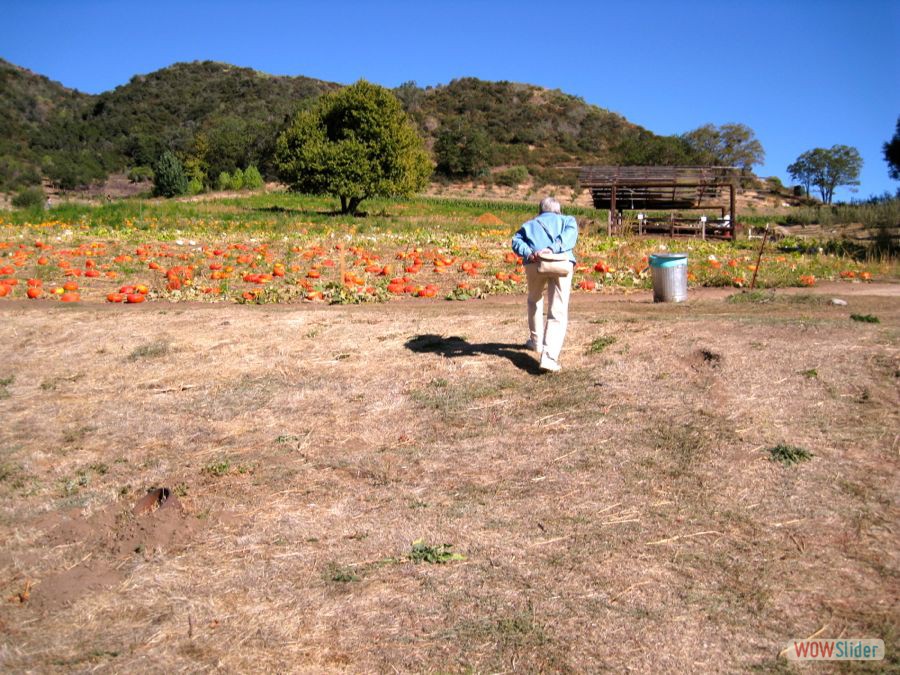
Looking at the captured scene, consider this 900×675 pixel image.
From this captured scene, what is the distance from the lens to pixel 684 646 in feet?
12.1

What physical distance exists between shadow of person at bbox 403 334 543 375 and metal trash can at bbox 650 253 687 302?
3.47 m

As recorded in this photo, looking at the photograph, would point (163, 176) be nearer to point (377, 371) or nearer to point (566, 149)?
point (566, 149)

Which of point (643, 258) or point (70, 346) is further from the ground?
point (643, 258)

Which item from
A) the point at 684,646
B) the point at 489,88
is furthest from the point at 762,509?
the point at 489,88

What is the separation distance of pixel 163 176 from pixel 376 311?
48.2 m

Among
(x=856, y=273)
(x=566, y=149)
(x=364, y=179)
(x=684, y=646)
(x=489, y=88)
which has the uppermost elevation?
(x=489, y=88)

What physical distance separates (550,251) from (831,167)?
79.1 metres

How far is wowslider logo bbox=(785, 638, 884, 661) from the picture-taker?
11.6ft

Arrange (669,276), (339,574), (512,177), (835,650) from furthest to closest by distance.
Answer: (512,177) → (669,276) → (339,574) → (835,650)

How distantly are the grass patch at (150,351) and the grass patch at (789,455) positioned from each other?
22.5 ft

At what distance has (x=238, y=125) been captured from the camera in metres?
80.2

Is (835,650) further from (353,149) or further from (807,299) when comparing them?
(353,149)

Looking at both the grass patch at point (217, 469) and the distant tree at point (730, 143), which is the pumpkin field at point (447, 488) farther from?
the distant tree at point (730, 143)

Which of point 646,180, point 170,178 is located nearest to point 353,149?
point 646,180
